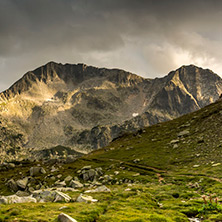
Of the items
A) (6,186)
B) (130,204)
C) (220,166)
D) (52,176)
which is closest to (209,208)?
(130,204)

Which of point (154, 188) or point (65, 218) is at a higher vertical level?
point (65, 218)

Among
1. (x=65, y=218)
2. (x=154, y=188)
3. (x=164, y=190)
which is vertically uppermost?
(x=65, y=218)

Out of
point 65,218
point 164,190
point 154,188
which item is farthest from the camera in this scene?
point 154,188

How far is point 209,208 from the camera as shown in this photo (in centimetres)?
2192

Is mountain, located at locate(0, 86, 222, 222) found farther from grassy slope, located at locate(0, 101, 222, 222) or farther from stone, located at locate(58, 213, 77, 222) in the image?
stone, located at locate(58, 213, 77, 222)

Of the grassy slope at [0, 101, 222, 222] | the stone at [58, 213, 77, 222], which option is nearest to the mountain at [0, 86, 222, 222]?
the grassy slope at [0, 101, 222, 222]

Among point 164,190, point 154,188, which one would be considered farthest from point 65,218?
point 154,188

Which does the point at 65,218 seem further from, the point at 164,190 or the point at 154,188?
the point at 154,188

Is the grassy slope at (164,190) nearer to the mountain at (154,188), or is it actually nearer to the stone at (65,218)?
the mountain at (154,188)

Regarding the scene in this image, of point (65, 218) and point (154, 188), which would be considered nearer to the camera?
point (65, 218)

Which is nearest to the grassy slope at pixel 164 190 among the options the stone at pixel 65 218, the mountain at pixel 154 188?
the mountain at pixel 154 188

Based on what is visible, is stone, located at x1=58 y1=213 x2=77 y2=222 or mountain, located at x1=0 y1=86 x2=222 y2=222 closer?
stone, located at x1=58 y1=213 x2=77 y2=222

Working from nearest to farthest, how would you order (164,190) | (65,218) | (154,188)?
1. (65,218)
2. (164,190)
3. (154,188)

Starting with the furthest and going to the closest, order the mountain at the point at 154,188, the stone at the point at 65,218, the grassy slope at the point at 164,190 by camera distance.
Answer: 1. the mountain at the point at 154,188
2. the grassy slope at the point at 164,190
3. the stone at the point at 65,218
